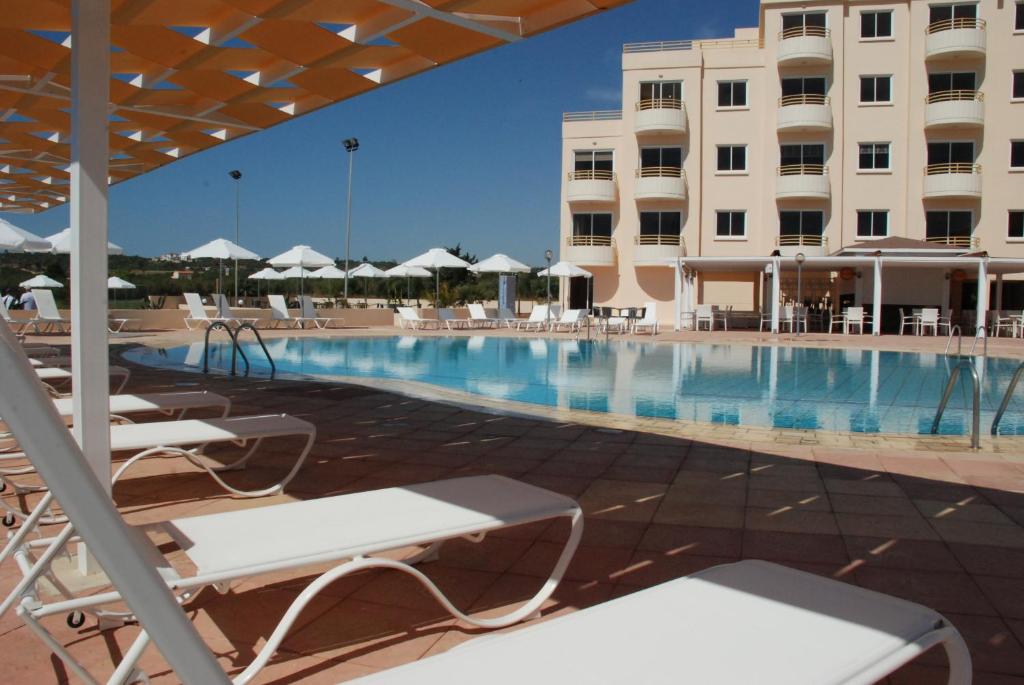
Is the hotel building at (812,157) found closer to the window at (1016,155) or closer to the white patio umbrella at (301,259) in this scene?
the window at (1016,155)

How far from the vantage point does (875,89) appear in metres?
27.9

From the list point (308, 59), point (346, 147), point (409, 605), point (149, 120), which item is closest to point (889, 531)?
point (409, 605)

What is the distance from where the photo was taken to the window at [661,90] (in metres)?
28.9

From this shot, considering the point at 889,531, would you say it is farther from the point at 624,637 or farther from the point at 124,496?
the point at 124,496

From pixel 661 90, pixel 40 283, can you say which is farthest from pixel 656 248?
pixel 40 283

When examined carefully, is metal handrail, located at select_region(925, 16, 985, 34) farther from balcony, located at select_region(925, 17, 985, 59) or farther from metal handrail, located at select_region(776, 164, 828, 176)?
metal handrail, located at select_region(776, 164, 828, 176)

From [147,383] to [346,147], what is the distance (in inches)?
1136

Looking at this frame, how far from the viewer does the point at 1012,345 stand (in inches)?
740

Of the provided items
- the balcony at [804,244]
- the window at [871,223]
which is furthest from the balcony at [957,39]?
the balcony at [804,244]

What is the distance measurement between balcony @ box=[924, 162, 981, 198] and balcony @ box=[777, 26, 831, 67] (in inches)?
207

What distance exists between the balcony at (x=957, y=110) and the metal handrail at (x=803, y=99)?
128 inches

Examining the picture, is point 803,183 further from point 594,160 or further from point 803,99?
point 594,160

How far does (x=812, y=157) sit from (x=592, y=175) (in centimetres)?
756

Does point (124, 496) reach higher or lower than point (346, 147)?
lower
